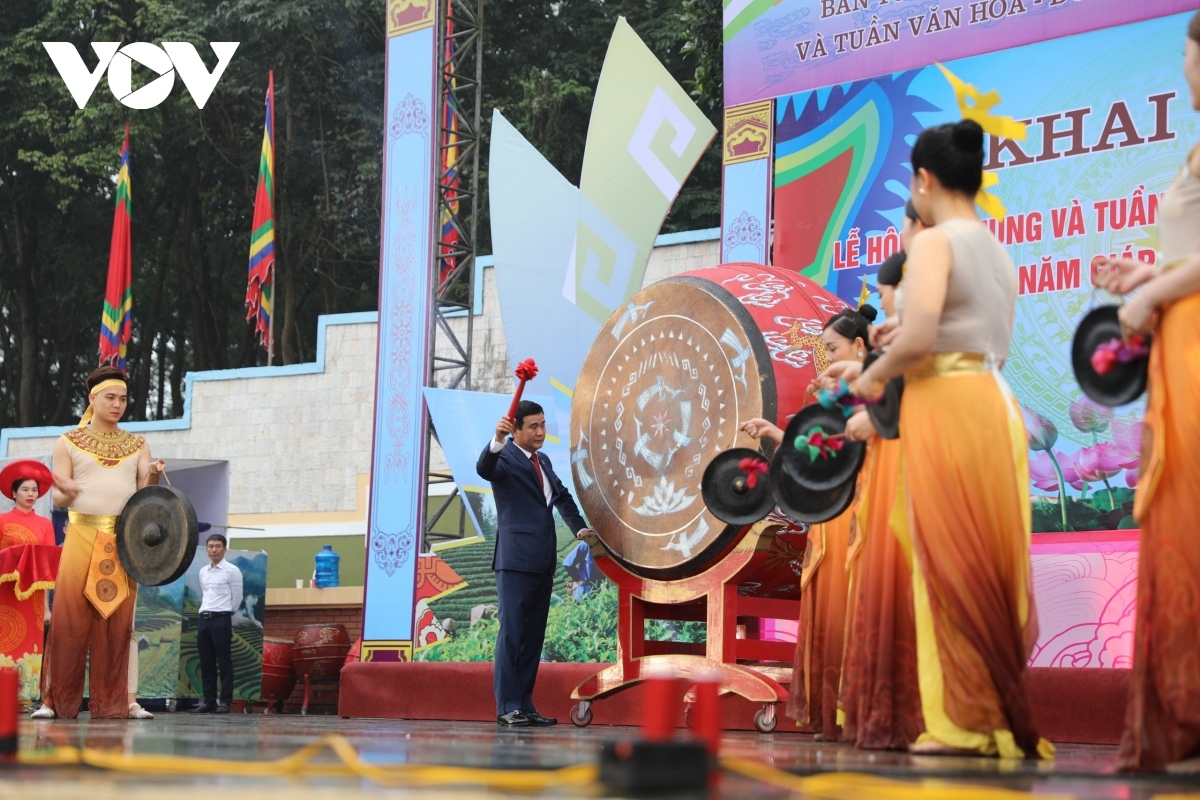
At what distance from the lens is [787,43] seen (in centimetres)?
810

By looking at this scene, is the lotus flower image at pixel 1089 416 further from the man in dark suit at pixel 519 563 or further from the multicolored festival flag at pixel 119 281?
the multicolored festival flag at pixel 119 281

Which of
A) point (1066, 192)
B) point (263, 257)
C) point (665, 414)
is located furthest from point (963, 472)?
point (263, 257)

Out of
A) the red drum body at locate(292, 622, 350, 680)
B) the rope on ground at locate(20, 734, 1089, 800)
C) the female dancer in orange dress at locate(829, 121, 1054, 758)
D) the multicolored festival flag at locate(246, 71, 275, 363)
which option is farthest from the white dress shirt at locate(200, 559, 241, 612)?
the female dancer in orange dress at locate(829, 121, 1054, 758)

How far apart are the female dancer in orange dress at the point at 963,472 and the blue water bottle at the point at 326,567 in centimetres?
1207

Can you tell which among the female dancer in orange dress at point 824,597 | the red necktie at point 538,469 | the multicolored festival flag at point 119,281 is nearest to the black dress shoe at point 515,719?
the red necktie at point 538,469

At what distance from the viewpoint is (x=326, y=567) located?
15.4 meters

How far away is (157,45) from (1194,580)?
19919 millimetres

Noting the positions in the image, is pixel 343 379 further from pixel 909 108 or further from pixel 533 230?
pixel 909 108

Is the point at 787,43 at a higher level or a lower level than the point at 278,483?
higher

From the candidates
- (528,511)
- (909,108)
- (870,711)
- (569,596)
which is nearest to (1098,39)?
(909,108)

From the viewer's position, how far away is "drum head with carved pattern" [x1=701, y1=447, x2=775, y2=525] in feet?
18.1

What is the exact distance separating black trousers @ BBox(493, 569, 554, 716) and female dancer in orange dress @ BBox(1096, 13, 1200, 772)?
3510 mm

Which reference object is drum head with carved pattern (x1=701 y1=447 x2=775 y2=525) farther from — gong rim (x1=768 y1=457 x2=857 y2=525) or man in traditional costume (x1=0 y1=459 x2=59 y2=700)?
man in traditional costume (x1=0 y1=459 x2=59 y2=700)

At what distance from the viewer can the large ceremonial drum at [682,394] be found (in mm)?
5828
